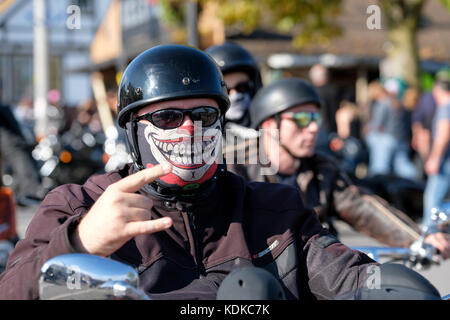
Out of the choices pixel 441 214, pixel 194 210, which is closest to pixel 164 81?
pixel 194 210

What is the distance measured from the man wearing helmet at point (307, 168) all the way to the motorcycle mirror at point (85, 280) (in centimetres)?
264

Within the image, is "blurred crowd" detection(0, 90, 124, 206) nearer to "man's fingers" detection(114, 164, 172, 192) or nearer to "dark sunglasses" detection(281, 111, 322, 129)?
"dark sunglasses" detection(281, 111, 322, 129)

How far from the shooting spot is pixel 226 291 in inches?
75.3

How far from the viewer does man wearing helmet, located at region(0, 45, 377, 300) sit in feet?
8.29

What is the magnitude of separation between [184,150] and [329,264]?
0.70 meters

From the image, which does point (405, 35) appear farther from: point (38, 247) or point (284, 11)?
point (38, 247)

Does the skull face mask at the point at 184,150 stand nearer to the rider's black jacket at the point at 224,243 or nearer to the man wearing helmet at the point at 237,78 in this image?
the rider's black jacket at the point at 224,243

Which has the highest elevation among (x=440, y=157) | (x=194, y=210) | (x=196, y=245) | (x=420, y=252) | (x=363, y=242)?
(x=194, y=210)

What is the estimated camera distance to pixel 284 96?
4.88 meters

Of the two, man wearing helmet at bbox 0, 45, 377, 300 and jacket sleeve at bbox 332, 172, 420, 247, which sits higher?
man wearing helmet at bbox 0, 45, 377, 300

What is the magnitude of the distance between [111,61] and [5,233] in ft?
86.7

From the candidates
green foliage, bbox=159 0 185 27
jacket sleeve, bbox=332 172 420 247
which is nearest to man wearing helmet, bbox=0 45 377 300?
jacket sleeve, bbox=332 172 420 247

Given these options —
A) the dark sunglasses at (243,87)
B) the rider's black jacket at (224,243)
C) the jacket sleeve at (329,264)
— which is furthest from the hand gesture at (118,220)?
the dark sunglasses at (243,87)

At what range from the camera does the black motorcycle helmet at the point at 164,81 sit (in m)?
2.66
